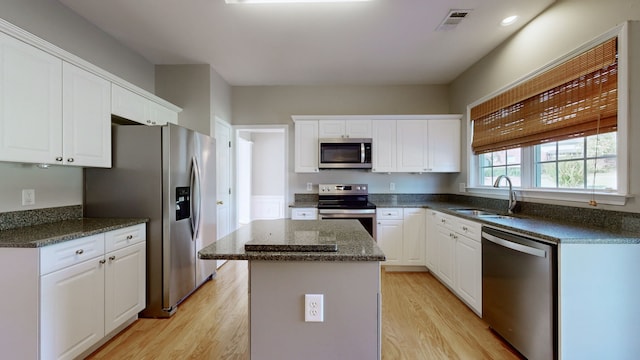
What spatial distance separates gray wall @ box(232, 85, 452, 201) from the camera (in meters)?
4.05

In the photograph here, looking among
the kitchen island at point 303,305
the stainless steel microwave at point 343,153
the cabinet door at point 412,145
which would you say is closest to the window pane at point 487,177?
the cabinet door at point 412,145

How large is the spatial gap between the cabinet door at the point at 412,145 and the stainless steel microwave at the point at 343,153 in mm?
473

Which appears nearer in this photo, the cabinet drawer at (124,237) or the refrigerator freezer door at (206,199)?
the cabinet drawer at (124,237)

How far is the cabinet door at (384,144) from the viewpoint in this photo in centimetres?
371

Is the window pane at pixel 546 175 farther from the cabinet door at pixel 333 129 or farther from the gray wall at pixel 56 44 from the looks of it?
the gray wall at pixel 56 44

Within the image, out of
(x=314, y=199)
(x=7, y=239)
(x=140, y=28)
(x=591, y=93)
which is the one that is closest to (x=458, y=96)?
(x=591, y=93)

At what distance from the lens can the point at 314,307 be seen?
1286 millimetres

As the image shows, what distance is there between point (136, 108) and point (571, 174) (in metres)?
3.80

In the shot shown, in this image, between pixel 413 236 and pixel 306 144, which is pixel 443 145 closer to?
pixel 413 236

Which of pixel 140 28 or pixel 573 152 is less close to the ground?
pixel 140 28

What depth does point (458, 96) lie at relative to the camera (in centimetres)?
375

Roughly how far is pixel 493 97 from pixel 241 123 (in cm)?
336

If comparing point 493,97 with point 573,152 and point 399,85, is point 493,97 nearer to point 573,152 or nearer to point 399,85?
point 573,152

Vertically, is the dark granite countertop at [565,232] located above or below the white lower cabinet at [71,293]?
above
